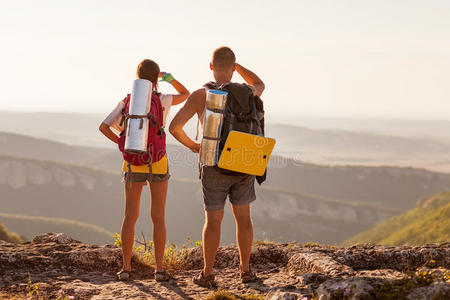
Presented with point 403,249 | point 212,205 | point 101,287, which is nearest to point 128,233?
point 101,287

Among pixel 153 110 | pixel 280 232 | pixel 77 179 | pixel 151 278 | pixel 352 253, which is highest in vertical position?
pixel 153 110

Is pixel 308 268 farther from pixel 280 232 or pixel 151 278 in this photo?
pixel 280 232

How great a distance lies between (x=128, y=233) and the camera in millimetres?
5316

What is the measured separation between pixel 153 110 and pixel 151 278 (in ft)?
7.28

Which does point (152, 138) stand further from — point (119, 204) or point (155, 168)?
point (119, 204)

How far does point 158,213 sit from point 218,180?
966 mm

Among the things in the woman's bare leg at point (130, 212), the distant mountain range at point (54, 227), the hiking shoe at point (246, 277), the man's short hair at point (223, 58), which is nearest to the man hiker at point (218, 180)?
the man's short hair at point (223, 58)

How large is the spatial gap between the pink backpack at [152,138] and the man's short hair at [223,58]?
2.84 ft

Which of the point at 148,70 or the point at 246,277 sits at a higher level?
the point at 148,70

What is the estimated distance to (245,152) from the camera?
462 cm

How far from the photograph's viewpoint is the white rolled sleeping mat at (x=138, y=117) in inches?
189

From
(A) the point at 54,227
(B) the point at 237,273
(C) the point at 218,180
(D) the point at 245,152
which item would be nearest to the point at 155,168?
(C) the point at 218,180

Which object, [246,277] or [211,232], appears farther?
[246,277]

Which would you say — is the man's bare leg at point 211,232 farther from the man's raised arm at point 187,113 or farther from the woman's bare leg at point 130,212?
the woman's bare leg at point 130,212
